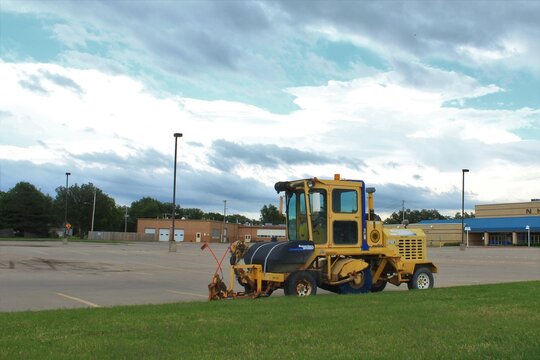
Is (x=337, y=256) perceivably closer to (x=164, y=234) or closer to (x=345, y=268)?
(x=345, y=268)

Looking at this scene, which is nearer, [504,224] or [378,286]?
[378,286]

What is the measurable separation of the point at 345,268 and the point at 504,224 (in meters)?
89.3

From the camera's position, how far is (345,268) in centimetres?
1358

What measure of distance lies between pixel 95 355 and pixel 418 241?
11.4 meters

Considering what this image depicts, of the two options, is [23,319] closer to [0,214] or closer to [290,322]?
[290,322]

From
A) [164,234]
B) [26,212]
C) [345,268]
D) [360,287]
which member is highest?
[26,212]

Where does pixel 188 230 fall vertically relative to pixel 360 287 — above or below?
above

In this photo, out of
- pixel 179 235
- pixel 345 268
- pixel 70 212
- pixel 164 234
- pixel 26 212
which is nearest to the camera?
pixel 345 268

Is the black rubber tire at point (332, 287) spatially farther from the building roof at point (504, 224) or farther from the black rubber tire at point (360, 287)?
the building roof at point (504, 224)

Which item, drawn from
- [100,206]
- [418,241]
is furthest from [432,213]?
[418,241]

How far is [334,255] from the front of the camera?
13617 mm

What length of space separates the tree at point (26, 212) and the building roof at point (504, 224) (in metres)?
79.1

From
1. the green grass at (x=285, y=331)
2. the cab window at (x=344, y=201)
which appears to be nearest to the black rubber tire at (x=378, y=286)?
the cab window at (x=344, y=201)

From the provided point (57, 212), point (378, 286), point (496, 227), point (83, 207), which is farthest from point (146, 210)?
point (378, 286)
